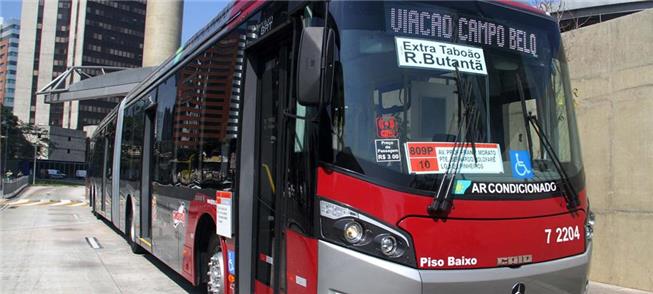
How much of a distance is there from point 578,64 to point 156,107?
6421 mm

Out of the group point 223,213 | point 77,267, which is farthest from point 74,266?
point 223,213

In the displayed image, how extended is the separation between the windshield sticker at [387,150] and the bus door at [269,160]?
89 centimetres

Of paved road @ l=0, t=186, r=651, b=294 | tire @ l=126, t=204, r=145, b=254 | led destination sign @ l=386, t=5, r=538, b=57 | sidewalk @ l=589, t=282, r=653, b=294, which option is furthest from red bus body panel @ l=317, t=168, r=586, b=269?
tire @ l=126, t=204, r=145, b=254

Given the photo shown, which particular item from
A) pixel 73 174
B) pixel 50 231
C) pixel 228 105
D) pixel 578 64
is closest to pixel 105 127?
pixel 50 231

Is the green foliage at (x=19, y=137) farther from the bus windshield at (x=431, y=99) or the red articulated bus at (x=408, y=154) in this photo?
the bus windshield at (x=431, y=99)

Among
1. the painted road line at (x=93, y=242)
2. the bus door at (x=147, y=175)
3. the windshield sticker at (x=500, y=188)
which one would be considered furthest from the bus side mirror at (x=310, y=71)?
the painted road line at (x=93, y=242)

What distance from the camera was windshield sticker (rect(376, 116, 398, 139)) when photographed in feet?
11.2

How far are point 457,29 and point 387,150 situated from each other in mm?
1076

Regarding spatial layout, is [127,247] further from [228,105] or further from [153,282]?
[228,105]

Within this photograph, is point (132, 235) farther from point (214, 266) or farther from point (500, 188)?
point (500, 188)

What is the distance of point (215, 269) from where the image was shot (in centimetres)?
562

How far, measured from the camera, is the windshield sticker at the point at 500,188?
3.41 metres

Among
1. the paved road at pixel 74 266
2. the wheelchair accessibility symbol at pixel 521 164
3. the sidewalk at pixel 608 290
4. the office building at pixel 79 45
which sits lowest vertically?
the paved road at pixel 74 266

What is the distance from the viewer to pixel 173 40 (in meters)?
40.4
